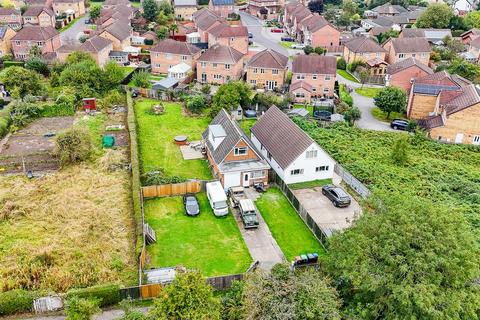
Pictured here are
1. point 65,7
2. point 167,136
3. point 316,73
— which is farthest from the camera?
point 65,7

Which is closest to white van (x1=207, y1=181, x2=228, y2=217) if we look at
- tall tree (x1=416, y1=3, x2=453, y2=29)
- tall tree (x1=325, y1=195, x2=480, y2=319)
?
tall tree (x1=325, y1=195, x2=480, y2=319)

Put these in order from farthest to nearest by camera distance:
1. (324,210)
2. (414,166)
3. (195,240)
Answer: (414,166)
(324,210)
(195,240)

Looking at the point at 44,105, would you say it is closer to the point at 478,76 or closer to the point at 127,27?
the point at 127,27

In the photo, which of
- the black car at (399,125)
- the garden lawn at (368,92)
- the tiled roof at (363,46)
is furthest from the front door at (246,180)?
the tiled roof at (363,46)

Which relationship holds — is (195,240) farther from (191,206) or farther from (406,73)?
(406,73)

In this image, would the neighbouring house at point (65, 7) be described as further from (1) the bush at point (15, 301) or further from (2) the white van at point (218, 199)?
(1) the bush at point (15, 301)

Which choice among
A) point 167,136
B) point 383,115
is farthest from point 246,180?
point 383,115

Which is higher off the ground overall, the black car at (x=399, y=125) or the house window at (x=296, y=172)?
the house window at (x=296, y=172)

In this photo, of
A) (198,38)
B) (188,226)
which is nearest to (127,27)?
(198,38)
